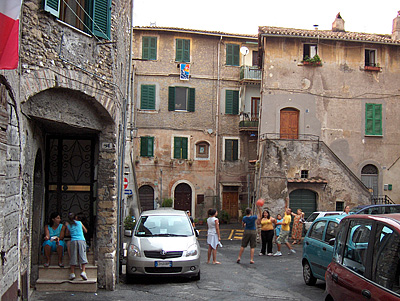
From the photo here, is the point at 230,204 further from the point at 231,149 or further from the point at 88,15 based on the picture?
the point at 88,15

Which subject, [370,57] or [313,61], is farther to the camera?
[370,57]

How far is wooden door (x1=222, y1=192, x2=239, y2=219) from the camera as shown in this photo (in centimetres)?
3200

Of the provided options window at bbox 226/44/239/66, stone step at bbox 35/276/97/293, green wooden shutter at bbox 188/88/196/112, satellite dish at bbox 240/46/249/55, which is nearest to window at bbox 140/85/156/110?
green wooden shutter at bbox 188/88/196/112

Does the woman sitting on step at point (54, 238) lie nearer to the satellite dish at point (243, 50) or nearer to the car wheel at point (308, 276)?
the car wheel at point (308, 276)

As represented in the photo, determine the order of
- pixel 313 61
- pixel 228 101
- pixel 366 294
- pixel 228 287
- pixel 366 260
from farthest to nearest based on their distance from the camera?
1. pixel 228 101
2. pixel 313 61
3. pixel 228 287
4. pixel 366 260
5. pixel 366 294

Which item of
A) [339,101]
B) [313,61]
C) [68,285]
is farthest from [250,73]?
[68,285]

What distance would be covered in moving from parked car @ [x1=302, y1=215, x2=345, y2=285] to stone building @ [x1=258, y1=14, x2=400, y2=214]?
500 inches

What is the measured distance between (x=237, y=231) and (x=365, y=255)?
71.8ft

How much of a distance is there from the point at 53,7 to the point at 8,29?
120 inches

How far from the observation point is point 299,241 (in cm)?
2053

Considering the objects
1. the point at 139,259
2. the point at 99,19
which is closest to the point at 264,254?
the point at 139,259

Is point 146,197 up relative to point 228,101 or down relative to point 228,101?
down

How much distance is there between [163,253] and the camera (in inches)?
420

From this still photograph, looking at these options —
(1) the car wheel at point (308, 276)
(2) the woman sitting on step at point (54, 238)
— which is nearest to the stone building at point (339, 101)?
(1) the car wheel at point (308, 276)
